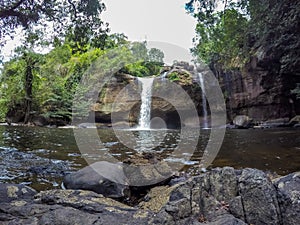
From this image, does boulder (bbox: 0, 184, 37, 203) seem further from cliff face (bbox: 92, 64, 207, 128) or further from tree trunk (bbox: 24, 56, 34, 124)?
tree trunk (bbox: 24, 56, 34, 124)

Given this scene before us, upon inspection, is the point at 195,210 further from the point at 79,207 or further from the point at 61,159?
the point at 61,159

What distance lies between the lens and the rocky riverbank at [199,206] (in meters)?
2.23

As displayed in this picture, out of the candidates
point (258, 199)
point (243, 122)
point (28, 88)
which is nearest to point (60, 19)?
point (258, 199)

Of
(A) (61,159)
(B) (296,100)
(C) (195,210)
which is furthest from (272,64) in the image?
(C) (195,210)

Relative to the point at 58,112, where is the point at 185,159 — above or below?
below

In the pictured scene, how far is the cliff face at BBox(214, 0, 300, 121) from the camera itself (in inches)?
365

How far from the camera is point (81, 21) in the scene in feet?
21.7

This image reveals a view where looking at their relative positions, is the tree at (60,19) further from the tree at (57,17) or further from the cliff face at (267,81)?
the cliff face at (267,81)

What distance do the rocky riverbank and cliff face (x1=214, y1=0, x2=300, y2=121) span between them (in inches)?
308

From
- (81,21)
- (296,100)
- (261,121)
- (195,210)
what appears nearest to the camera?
(195,210)

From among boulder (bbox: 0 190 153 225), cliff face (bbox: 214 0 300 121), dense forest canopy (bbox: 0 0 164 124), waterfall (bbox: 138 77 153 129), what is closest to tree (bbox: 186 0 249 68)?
cliff face (bbox: 214 0 300 121)

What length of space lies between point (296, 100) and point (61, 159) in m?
15.3

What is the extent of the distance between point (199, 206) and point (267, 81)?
1538 centimetres

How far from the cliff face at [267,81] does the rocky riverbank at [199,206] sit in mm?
7812
